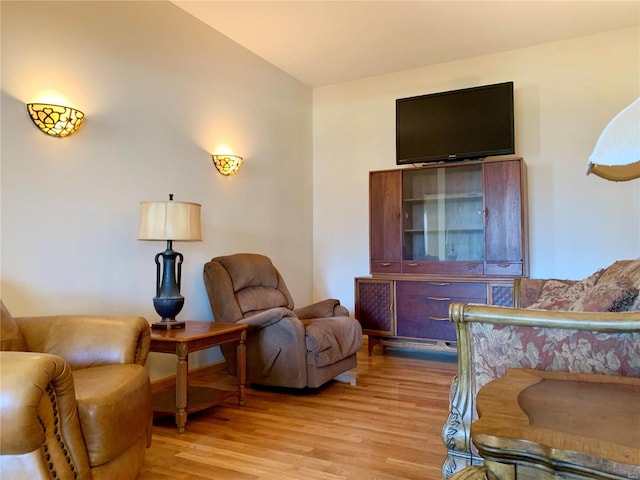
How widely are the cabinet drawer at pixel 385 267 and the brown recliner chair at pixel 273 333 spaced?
82cm

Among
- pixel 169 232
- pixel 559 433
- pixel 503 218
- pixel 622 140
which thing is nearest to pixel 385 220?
pixel 503 218

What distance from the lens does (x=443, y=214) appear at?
4.23 metres

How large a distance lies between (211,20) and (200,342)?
101 inches

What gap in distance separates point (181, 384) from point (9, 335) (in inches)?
34.1

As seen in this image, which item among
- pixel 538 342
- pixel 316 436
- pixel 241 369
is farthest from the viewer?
pixel 241 369

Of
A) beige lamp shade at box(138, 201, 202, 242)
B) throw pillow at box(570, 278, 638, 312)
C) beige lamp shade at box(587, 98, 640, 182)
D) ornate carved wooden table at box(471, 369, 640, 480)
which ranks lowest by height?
ornate carved wooden table at box(471, 369, 640, 480)

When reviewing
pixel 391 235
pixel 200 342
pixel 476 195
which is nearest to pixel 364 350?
pixel 391 235

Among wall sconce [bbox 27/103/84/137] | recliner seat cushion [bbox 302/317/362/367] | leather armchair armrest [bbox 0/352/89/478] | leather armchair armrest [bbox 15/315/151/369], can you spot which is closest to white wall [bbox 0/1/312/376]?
wall sconce [bbox 27/103/84/137]

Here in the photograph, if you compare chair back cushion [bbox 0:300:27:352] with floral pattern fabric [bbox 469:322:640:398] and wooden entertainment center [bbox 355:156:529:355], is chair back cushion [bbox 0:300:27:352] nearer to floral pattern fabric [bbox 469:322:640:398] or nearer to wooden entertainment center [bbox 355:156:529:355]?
floral pattern fabric [bbox 469:322:640:398]

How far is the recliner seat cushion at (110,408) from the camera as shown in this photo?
155 cm

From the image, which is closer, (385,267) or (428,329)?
(428,329)

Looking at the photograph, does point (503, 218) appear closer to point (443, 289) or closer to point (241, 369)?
point (443, 289)

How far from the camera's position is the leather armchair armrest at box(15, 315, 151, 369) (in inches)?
77.4

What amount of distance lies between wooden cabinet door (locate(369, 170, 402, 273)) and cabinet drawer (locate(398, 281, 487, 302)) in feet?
0.69
